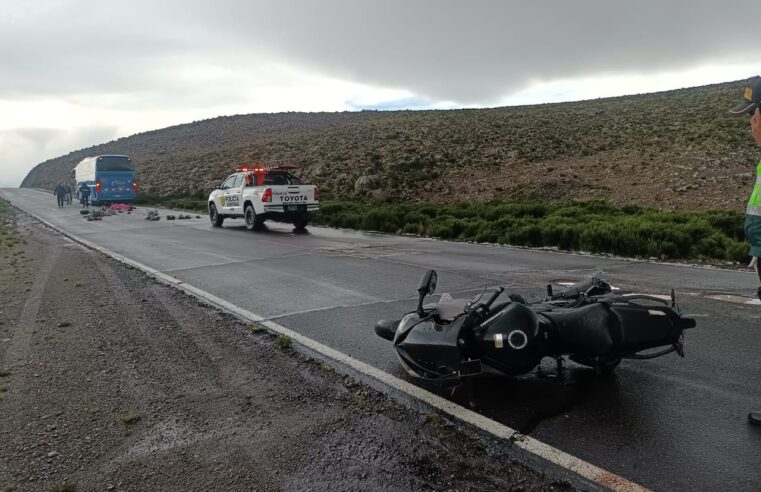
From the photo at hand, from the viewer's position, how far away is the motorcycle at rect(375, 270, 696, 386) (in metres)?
3.56

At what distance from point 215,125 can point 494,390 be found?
84927 mm

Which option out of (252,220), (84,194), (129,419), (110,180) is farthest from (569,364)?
(84,194)

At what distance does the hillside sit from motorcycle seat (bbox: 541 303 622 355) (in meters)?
17.4

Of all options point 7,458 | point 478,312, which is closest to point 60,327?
point 7,458

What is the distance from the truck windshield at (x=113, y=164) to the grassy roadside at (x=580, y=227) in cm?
1989

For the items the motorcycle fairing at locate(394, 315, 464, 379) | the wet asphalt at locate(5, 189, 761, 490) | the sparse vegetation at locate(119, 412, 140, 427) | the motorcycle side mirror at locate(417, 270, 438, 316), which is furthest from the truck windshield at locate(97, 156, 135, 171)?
the motorcycle fairing at locate(394, 315, 464, 379)

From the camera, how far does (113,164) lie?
3506 cm

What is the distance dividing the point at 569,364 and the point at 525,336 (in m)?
1.17

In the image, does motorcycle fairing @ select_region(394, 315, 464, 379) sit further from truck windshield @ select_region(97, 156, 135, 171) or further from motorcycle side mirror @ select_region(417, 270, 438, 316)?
truck windshield @ select_region(97, 156, 135, 171)

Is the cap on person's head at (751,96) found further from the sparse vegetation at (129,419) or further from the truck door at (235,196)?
the truck door at (235,196)

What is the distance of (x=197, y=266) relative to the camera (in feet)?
34.3

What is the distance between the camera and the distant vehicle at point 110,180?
3438 centimetres

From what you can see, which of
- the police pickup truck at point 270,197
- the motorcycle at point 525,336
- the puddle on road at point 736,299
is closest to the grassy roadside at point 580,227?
the police pickup truck at point 270,197

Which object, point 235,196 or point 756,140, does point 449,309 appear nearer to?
point 756,140
